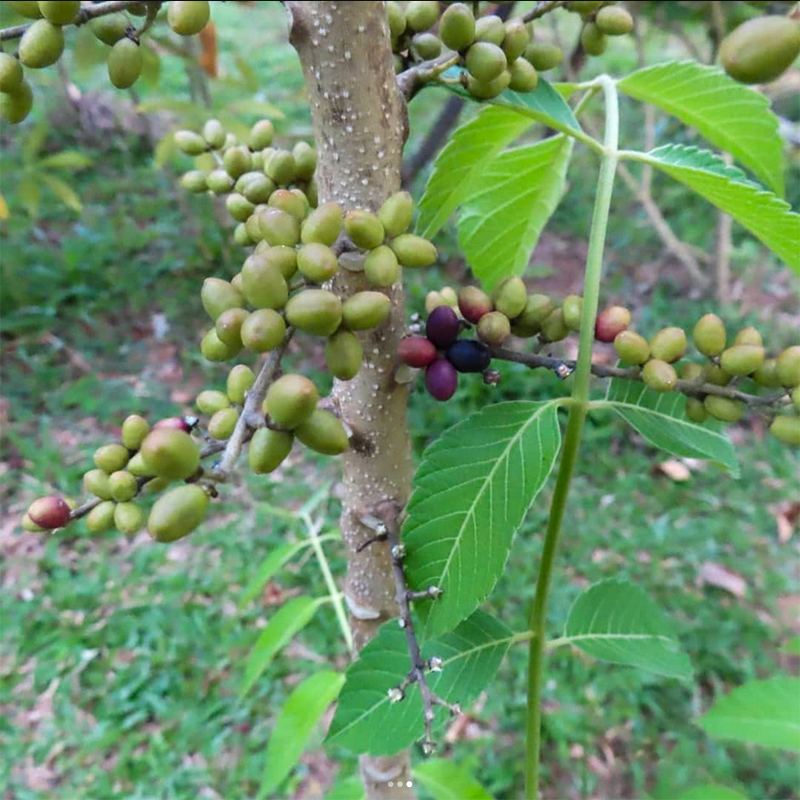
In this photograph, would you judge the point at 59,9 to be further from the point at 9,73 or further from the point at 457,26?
the point at 457,26

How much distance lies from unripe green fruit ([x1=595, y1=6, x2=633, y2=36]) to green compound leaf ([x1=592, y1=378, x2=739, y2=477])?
31 cm

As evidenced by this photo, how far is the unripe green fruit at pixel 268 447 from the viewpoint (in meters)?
0.41

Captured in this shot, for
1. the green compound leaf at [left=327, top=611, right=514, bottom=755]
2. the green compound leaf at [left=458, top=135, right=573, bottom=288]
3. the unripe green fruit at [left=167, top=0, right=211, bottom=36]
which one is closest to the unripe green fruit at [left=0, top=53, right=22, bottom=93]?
the unripe green fruit at [left=167, top=0, right=211, bottom=36]

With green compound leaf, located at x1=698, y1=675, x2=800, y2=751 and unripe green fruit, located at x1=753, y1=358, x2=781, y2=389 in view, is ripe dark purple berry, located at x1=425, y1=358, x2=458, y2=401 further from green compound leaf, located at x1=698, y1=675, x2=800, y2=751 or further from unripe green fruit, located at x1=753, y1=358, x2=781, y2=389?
green compound leaf, located at x1=698, y1=675, x2=800, y2=751

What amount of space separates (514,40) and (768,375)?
0.31 meters

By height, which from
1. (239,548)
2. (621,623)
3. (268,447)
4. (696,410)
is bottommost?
(239,548)

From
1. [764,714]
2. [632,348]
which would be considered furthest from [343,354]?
[764,714]

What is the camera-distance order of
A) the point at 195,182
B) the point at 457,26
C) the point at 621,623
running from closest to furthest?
the point at 457,26 < the point at 195,182 < the point at 621,623

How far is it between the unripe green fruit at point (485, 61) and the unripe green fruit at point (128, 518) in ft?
1.24

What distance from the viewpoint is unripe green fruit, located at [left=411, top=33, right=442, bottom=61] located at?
1.90 ft

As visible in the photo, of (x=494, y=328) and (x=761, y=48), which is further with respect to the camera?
(x=494, y=328)

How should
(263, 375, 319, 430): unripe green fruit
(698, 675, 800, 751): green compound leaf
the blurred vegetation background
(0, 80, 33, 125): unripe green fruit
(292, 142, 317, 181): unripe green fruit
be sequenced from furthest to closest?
the blurred vegetation background < (698, 675, 800, 751): green compound leaf < (292, 142, 317, 181): unripe green fruit < (0, 80, 33, 125): unripe green fruit < (263, 375, 319, 430): unripe green fruit

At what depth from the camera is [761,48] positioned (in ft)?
1.32

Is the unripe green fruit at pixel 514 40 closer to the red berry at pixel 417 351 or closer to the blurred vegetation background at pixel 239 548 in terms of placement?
the red berry at pixel 417 351
